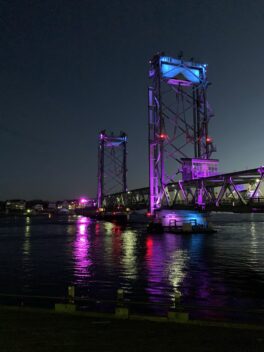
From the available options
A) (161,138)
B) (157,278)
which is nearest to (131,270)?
(157,278)

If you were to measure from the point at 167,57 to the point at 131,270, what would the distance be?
5365 centimetres

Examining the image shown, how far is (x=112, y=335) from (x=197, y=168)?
54517 millimetres

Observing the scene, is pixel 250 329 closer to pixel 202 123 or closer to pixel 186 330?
pixel 186 330

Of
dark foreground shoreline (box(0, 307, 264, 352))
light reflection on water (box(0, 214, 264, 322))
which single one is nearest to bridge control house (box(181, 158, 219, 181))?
light reflection on water (box(0, 214, 264, 322))

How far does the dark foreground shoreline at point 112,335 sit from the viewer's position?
7906 millimetres

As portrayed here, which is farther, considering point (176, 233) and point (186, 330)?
point (176, 233)

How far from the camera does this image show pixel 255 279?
21.3 meters

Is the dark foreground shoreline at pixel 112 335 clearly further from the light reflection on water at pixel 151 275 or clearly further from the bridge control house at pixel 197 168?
the bridge control house at pixel 197 168

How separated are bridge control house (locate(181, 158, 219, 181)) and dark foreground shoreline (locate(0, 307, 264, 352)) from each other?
51646mm

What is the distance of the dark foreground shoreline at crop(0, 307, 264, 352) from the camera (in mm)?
7906

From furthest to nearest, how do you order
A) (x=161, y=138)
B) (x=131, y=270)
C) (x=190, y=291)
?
(x=161, y=138) → (x=131, y=270) → (x=190, y=291)

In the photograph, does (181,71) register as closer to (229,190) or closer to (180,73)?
(180,73)

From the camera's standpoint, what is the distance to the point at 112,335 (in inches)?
340

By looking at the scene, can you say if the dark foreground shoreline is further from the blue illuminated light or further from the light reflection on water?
the blue illuminated light
